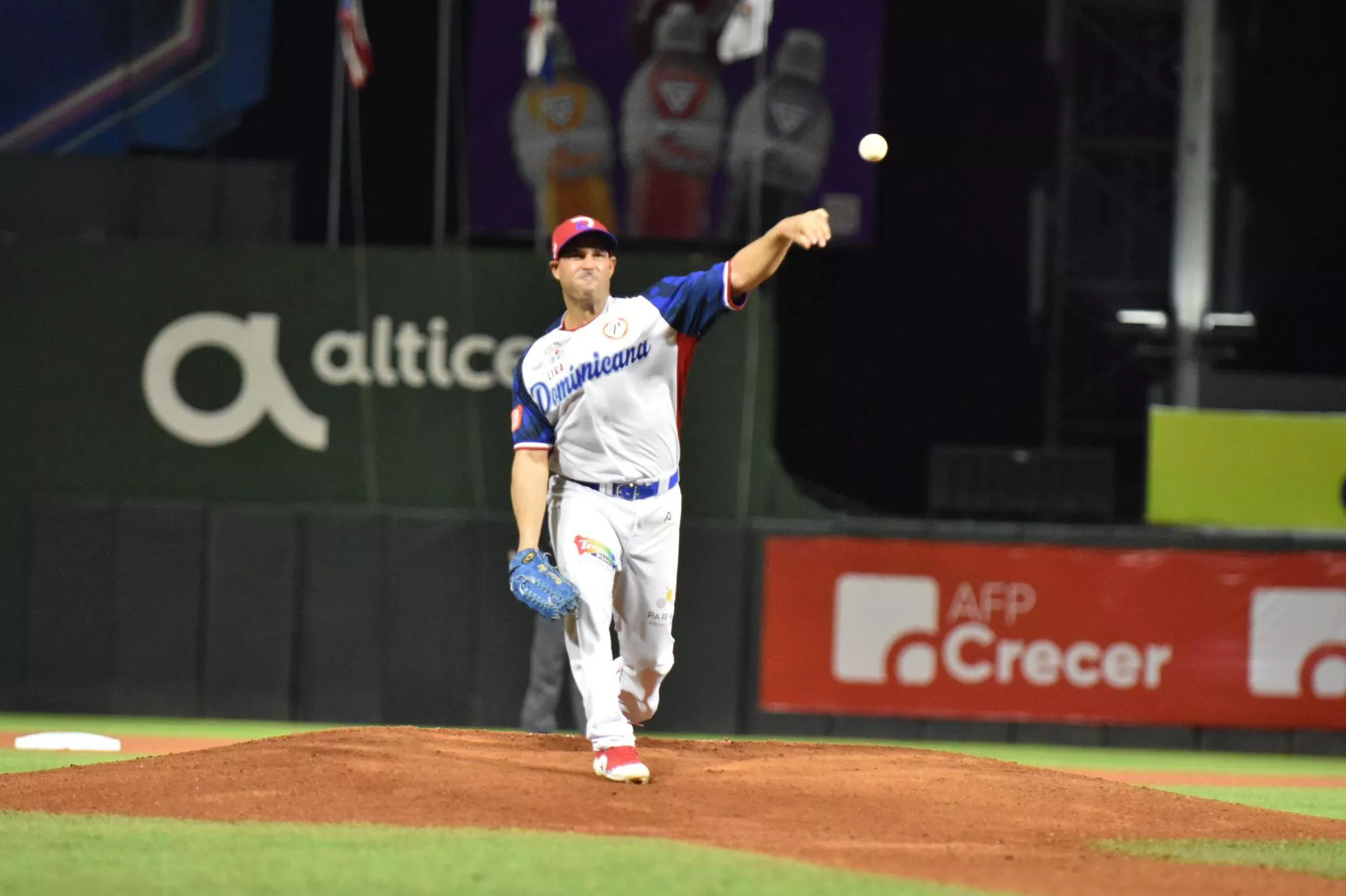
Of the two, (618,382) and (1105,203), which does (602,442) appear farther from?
(1105,203)

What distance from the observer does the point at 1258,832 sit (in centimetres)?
575

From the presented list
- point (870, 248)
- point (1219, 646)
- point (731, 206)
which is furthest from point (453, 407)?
point (870, 248)

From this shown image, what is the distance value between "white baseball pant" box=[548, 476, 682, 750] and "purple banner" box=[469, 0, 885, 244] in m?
5.59

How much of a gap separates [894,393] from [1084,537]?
5.34 m

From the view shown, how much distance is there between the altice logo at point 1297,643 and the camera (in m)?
10.9

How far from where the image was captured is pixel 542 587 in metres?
5.65

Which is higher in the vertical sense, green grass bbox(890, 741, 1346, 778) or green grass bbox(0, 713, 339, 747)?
green grass bbox(890, 741, 1346, 778)

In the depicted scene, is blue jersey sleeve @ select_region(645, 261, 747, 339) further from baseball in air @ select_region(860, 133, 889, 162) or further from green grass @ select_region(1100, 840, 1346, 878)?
green grass @ select_region(1100, 840, 1346, 878)

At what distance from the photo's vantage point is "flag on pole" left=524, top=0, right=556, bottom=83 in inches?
461

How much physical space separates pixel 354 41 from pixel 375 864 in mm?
8047

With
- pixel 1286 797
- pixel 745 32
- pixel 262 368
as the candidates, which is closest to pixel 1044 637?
pixel 1286 797

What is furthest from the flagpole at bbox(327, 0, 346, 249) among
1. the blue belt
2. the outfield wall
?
the blue belt

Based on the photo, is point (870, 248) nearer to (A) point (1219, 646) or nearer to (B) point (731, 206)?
(B) point (731, 206)

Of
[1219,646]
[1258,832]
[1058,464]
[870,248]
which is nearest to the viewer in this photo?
[1258,832]
